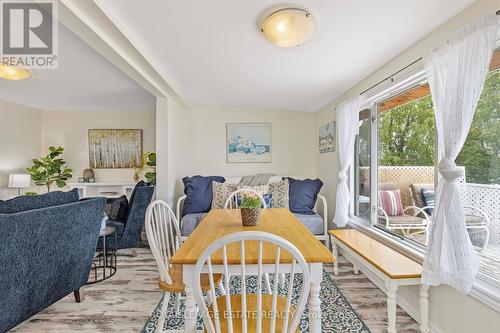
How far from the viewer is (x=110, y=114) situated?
207 inches

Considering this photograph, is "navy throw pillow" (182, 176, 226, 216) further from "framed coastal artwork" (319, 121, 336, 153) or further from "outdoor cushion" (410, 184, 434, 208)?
"outdoor cushion" (410, 184, 434, 208)

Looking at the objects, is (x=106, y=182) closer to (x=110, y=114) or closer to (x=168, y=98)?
(x=110, y=114)

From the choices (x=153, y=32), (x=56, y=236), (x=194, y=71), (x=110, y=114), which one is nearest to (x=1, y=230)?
(x=56, y=236)

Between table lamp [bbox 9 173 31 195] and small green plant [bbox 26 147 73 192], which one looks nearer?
table lamp [bbox 9 173 31 195]

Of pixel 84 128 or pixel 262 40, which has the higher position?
pixel 262 40

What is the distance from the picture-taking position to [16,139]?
4723mm

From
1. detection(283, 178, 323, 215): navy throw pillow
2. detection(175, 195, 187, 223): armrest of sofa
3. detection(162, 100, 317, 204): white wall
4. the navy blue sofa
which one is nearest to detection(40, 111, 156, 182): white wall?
detection(162, 100, 317, 204): white wall

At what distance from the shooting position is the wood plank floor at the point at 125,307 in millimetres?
2080

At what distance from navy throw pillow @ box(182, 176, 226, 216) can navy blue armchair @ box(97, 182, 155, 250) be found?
548mm

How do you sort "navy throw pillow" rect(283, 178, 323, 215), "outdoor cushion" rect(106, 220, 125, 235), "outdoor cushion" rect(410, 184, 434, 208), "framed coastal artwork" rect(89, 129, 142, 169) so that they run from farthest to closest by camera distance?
"framed coastal artwork" rect(89, 129, 142, 169) < "navy throw pillow" rect(283, 178, 323, 215) < "outdoor cushion" rect(106, 220, 125, 235) < "outdoor cushion" rect(410, 184, 434, 208)

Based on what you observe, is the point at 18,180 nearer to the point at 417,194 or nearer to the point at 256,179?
the point at 256,179

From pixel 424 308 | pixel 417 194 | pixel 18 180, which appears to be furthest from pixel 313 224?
pixel 18 180

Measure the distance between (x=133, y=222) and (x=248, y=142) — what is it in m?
2.19

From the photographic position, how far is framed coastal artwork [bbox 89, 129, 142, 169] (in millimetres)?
5180
